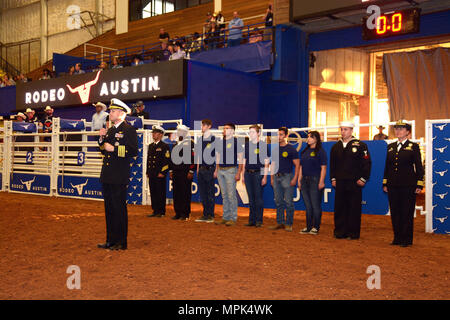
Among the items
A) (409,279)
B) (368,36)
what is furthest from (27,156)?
(409,279)

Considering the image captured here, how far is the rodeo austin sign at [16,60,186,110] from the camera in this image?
1823cm

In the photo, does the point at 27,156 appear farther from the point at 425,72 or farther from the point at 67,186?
the point at 425,72

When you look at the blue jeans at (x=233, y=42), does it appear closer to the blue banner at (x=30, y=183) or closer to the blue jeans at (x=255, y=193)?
the blue banner at (x=30, y=183)

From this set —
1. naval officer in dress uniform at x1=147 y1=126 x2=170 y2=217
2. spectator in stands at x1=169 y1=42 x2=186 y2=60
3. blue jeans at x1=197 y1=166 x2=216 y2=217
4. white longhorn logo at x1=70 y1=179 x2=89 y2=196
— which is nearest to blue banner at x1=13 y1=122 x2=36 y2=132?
white longhorn logo at x1=70 y1=179 x2=89 y2=196

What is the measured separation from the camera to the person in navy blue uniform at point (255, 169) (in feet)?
30.0

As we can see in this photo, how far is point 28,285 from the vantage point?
193 inches

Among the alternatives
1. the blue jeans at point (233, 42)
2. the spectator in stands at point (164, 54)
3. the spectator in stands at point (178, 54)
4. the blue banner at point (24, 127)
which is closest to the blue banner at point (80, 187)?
the blue banner at point (24, 127)

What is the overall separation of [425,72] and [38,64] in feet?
91.9

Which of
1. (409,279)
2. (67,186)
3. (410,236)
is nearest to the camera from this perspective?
(409,279)

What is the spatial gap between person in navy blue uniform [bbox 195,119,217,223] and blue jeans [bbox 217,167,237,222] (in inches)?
10.9

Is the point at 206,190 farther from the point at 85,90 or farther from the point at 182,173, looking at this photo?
the point at 85,90

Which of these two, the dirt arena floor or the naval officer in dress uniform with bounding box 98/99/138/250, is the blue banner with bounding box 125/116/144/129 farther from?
the naval officer in dress uniform with bounding box 98/99/138/250

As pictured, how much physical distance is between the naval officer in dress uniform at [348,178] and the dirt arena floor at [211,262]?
31 cm

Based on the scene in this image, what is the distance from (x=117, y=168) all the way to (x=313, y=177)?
3.50 meters
